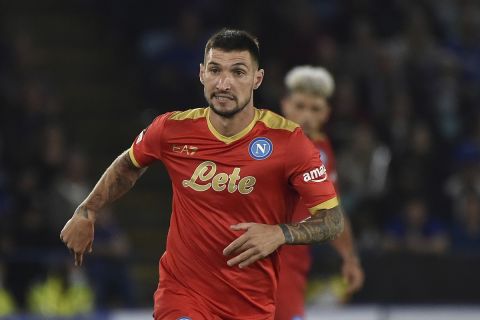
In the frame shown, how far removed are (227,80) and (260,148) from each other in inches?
15.4

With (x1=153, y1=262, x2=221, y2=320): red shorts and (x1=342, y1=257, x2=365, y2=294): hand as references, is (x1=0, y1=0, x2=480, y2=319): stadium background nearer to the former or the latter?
(x1=342, y1=257, x2=365, y2=294): hand

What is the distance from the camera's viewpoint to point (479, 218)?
12.1 metres

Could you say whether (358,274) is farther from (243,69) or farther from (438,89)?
(438,89)

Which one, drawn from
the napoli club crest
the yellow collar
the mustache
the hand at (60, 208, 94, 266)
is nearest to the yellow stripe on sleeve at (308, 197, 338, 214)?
the napoli club crest

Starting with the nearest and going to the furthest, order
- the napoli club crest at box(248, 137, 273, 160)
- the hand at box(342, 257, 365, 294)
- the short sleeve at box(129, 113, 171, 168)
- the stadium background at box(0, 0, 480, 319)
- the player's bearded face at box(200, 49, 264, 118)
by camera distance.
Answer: the player's bearded face at box(200, 49, 264, 118) → the napoli club crest at box(248, 137, 273, 160) → the short sleeve at box(129, 113, 171, 168) → the hand at box(342, 257, 365, 294) → the stadium background at box(0, 0, 480, 319)

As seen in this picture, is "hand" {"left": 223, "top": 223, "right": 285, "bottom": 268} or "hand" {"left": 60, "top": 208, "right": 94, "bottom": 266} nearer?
"hand" {"left": 223, "top": 223, "right": 285, "bottom": 268}

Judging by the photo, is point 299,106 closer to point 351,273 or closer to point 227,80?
point 351,273

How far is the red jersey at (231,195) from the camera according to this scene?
5.86 metres

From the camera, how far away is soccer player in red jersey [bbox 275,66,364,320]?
759 centimetres

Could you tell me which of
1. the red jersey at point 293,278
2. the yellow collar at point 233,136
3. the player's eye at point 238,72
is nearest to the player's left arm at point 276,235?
the yellow collar at point 233,136

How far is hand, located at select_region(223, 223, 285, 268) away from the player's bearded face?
→ 0.64 meters

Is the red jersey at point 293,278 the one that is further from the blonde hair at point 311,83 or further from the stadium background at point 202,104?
the stadium background at point 202,104

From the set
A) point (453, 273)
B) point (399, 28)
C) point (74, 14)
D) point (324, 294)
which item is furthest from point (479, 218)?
point (74, 14)

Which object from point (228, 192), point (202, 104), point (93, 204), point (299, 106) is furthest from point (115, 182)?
point (202, 104)
